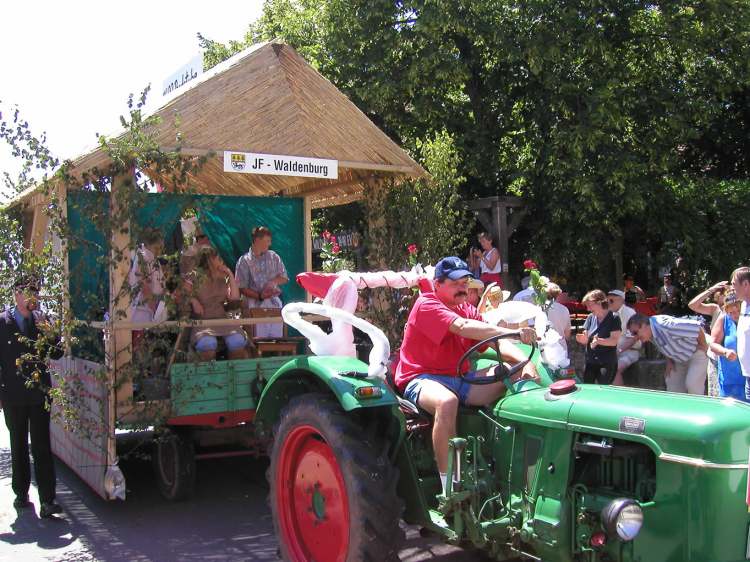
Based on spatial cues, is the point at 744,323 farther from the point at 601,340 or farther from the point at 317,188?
the point at 317,188

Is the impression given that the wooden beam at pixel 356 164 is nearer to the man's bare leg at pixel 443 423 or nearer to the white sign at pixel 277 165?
the white sign at pixel 277 165

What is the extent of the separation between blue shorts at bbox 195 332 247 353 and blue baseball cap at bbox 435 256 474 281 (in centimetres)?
272

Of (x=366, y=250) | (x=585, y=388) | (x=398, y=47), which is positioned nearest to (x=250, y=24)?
(x=398, y=47)

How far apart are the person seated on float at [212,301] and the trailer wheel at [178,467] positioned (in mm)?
697

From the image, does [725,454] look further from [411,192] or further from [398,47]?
[398,47]

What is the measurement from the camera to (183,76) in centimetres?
727

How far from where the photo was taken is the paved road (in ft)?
16.3

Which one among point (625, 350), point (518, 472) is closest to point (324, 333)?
point (518, 472)

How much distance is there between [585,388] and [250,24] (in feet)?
66.5

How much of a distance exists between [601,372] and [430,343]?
12.5 feet

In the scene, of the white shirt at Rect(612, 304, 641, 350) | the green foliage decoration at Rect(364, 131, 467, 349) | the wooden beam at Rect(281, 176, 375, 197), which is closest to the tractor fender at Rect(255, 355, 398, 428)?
the green foliage decoration at Rect(364, 131, 467, 349)

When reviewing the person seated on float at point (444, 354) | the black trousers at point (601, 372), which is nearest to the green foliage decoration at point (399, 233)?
the black trousers at point (601, 372)

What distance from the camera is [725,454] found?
2855 mm

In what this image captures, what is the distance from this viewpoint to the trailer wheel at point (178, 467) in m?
6.06
